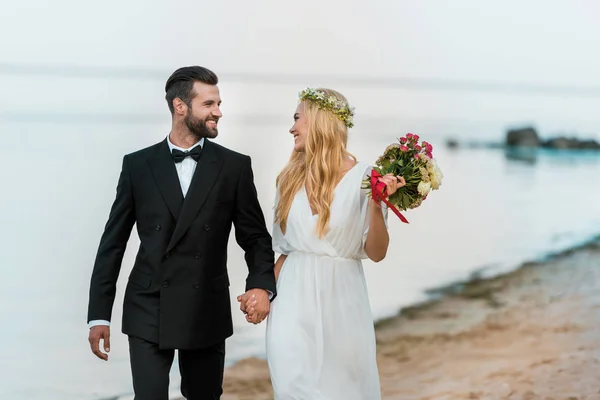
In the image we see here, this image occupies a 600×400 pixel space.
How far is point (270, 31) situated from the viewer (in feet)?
18.8

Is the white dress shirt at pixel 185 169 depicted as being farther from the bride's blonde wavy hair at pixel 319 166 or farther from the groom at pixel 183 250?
the bride's blonde wavy hair at pixel 319 166

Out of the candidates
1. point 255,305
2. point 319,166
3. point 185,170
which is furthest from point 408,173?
point 185,170

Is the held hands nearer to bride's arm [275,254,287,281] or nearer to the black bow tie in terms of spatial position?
bride's arm [275,254,287,281]

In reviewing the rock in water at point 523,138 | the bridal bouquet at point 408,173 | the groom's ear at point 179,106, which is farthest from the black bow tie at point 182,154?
the rock in water at point 523,138

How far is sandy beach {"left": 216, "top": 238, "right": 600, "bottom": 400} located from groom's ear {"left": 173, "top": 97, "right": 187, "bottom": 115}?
234cm

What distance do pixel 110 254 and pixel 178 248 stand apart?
294mm

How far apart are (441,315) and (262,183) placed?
1.42 m

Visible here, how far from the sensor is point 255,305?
396 centimetres

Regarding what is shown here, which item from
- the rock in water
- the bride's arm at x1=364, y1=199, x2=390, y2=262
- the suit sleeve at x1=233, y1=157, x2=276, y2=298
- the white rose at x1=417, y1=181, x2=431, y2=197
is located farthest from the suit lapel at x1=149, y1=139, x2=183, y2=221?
the rock in water

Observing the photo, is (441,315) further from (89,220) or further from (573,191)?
(89,220)

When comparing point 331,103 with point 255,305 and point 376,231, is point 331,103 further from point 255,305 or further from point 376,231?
point 255,305

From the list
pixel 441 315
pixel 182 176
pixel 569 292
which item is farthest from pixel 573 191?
pixel 182 176

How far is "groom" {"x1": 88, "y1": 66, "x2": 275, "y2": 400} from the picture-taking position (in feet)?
12.9

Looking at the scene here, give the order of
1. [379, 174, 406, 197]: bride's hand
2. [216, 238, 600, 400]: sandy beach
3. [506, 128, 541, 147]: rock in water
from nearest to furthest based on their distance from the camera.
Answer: [379, 174, 406, 197]: bride's hand
[216, 238, 600, 400]: sandy beach
[506, 128, 541, 147]: rock in water
